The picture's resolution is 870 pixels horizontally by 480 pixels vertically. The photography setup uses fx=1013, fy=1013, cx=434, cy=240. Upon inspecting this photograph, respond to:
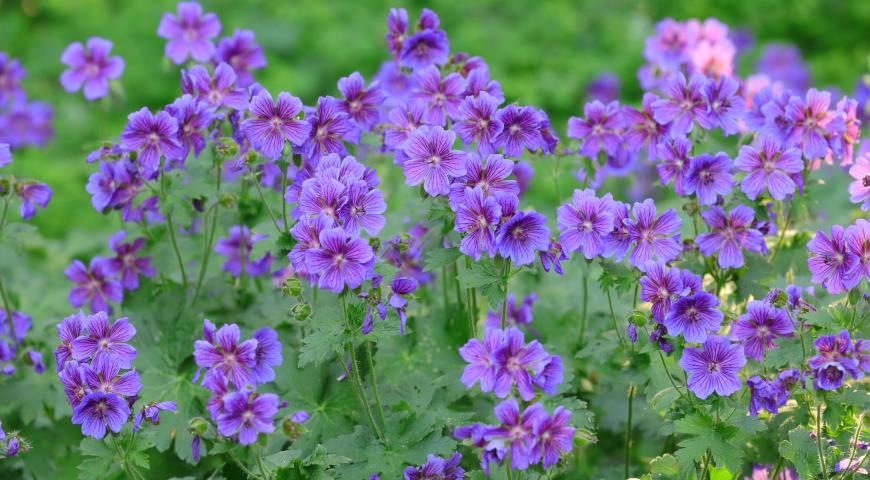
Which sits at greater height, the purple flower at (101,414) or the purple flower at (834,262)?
the purple flower at (834,262)

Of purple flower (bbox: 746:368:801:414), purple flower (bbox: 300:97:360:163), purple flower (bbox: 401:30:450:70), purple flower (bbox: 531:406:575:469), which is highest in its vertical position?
purple flower (bbox: 401:30:450:70)

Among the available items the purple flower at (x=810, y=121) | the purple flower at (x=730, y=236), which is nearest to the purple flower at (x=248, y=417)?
the purple flower at (x=730, y=236)

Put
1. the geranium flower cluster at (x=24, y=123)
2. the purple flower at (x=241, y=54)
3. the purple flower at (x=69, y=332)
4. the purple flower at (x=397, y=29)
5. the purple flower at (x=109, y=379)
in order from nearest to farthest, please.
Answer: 1. the purple flower at (x=109, y=379)
2. the purple flower at (x=69, y=332)
3. the purple flower at (x=397, y=29)
4. the purple flower at (x=241, y=54)
5. the geranium flower cluster at (x=24, y=123)

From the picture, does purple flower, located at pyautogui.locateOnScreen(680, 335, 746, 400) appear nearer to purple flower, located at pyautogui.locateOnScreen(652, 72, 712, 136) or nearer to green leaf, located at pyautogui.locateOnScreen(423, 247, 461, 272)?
green leaf, located at pyautogui.locateOnScreen(423, 247, 461, 272)

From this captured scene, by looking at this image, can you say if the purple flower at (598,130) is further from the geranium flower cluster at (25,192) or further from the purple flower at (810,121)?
the geranium flower cluster at (25,192)

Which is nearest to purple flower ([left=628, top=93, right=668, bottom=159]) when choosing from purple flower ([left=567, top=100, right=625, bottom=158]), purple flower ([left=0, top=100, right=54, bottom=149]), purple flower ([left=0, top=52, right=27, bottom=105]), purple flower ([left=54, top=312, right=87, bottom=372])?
purple flower ([left=567, top=100, right=625, bottom=158])

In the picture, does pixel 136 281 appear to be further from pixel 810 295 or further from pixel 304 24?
pixel 304 24

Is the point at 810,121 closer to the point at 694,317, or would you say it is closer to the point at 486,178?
the point at 694,317
